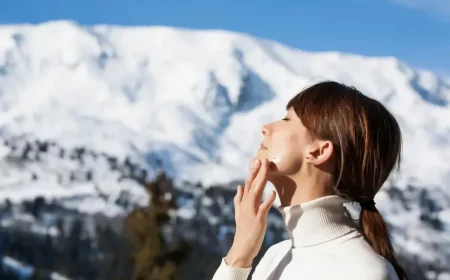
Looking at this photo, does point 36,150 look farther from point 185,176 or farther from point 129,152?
point 185,176

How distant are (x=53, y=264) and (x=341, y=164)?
99126mm

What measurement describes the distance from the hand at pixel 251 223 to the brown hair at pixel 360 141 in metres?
0.23

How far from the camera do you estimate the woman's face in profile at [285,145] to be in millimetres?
2521

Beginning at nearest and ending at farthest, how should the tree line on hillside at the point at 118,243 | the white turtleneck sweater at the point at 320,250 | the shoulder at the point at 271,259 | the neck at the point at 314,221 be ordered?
1. the white turtleneck sweater at the point at 320,250
2. the neck at the point at 314,221
3. the shoulder at the point at 271,259
4. the tree line on hillside at the point at 118,243

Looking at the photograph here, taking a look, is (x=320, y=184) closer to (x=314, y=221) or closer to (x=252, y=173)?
(x=314, y=221)

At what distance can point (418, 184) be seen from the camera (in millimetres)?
185000

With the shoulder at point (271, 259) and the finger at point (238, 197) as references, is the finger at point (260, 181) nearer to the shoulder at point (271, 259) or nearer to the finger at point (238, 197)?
the finger at point (238, 197)

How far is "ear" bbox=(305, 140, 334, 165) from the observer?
2.52 m

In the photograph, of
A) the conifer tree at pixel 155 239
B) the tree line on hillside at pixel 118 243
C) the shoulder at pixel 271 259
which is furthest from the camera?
the tree line on hillside at pixel 118 243

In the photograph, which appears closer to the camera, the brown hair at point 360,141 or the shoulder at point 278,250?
the brown hair at point 360,141

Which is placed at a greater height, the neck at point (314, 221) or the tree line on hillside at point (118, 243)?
the neck at point (314, 221)

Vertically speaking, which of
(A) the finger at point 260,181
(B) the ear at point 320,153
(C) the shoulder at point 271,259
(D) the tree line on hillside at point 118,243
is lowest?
(D) the tree line on hillside at point 118,243

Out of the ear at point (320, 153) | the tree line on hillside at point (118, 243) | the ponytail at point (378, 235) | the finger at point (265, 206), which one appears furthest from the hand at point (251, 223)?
the tree line on hillside at point (118, 243)

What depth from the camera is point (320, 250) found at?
2496 mm
